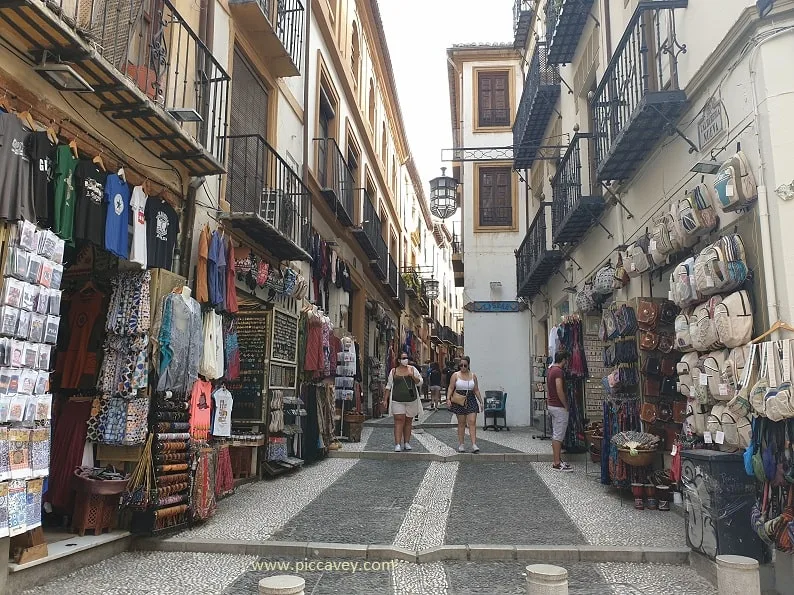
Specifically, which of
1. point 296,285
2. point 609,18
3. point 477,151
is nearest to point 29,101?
point 296,285

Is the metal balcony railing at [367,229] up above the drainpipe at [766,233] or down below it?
above

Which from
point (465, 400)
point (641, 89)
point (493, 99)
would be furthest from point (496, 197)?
point (641, 89)

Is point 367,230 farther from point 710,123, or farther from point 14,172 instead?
point 14,172

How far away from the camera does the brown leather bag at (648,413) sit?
716 centimetres

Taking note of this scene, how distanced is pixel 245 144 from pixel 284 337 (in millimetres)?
2877

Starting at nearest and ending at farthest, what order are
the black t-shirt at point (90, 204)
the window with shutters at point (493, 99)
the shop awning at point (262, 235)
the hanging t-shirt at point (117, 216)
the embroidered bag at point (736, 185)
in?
1. the embroidered bag at point (736, 185)
2. the black t-shirt at point (90, 204)
3. the hanging t-shirt at point (117, 216)
4. the shop awning at point (262, 235)
5. the window with shutters at point (493, 99)

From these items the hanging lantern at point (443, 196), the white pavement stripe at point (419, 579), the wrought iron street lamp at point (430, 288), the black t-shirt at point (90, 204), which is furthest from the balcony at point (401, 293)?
the white pavement stripe at point (419, 579)

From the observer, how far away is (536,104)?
14.0 meters

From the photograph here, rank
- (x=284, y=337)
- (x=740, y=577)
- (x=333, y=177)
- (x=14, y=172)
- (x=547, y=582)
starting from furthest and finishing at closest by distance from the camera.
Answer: (x=333, y=177)
(x=284, y=337)
(x=14, y=172)
(x=740, y=577)
(x=547, y=582)

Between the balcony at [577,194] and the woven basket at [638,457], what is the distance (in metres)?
4.07

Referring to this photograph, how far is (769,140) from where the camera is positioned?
4809 mm

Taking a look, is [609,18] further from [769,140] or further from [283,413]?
[283,413]

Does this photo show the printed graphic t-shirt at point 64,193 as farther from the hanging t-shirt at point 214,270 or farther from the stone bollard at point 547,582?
the stone bollard at point 547,582

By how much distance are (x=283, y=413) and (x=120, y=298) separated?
3815 mm
